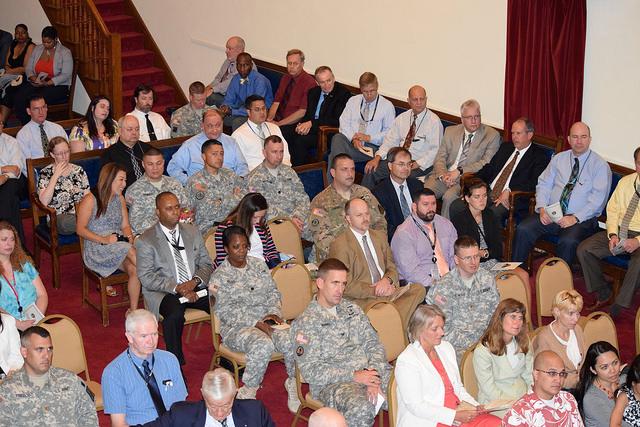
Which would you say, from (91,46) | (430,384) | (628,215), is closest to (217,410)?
(430,384)

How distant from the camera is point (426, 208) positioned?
7.61m

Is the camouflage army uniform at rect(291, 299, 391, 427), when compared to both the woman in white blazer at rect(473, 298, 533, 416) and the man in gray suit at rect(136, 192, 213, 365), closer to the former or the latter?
the woman in white blazer at rect(473, 298, 533, 416)

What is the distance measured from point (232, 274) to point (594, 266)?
3.13 m

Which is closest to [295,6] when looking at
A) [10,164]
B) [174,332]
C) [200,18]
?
[200,18]

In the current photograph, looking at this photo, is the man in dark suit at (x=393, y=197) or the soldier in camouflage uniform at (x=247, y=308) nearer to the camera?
the soldier in camouflage uniform at (x=247, y=308)

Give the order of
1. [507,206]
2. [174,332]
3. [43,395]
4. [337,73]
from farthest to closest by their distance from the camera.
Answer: [337,73], [507,206], [174,332], [43,395]

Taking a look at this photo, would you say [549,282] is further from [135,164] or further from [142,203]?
[135,164]

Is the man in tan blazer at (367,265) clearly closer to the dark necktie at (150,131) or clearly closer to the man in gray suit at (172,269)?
the man in gray suit at (172,269)

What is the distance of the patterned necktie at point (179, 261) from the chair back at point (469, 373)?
88.5 inches

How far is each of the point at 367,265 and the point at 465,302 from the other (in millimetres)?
895

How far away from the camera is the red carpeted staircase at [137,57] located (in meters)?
13.3

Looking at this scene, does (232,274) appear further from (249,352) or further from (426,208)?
(426,208)

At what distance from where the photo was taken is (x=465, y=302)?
22.4 feet

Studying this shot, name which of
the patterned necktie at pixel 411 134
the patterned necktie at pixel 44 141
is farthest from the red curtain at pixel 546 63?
the patterned necktie at pixel 44 141
